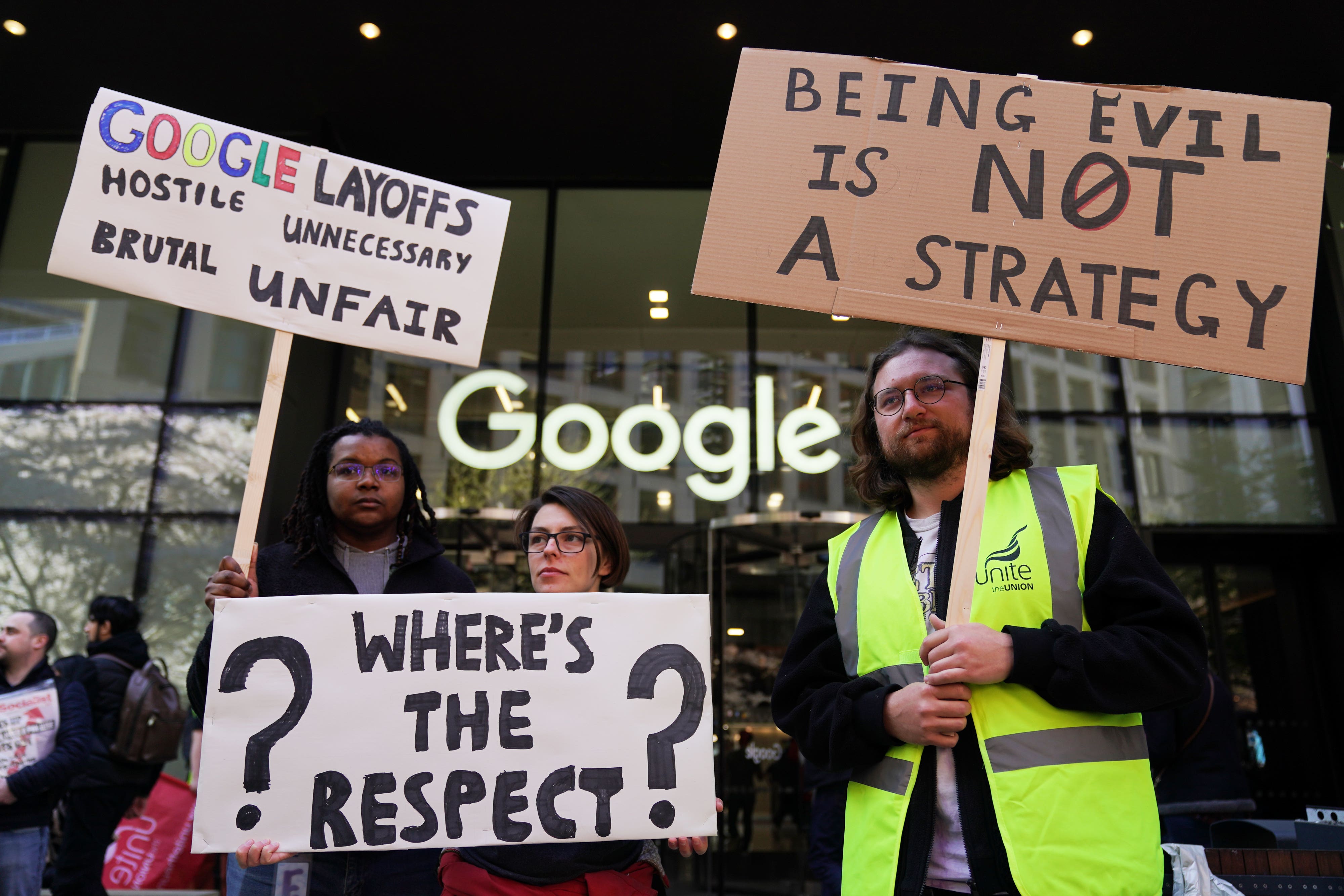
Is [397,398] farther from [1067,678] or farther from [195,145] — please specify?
[1067,678]

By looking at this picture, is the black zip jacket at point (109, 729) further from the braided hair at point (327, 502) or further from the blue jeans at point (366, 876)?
the blue jeans at point (366, 876)

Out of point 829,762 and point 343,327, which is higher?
point 343,327

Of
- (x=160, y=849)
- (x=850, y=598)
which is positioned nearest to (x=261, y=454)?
(x=850, y=598)

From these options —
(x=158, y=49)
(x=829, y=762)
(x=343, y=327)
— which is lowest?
(x=829, y=762)

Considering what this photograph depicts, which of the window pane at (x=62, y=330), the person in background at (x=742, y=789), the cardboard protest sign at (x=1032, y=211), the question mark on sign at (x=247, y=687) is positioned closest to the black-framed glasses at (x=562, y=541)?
the question mark on sign at (x=247, y=687)

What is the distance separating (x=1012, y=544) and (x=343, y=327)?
1.85 metres

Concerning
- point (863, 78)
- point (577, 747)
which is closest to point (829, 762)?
point (577, 747)

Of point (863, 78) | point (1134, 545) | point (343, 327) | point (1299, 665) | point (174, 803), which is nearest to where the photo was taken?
point (1134, 545)

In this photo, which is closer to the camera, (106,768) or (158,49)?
(106,768)

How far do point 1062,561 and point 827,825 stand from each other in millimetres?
3331

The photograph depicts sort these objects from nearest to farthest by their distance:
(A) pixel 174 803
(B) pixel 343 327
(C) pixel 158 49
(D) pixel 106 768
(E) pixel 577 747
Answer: (E) pixel 577 747, (B) pixel 343 327, (D) pixel 106 768, (A) pixel 174 803, (C) pixel 158 49

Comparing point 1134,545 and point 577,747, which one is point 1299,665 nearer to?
point 1134,545

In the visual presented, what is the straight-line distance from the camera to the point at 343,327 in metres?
2.74

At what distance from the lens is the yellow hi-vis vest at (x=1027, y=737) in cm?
186
